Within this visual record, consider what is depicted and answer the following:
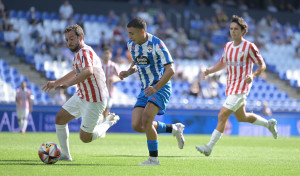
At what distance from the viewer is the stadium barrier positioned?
22781 mm

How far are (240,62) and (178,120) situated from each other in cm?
1357

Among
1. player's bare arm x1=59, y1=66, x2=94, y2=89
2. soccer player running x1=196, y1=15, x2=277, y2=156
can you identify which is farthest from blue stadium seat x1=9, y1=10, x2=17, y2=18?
player's bare arm x1=59, y1=66, x2=94, y2=89

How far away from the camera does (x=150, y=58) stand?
359 inches

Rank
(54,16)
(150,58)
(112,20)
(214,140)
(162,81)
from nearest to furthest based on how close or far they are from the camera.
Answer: (162,81) < (150,58) < (214,140) < (54,16) < (112,20)

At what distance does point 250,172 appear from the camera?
27.5 ft

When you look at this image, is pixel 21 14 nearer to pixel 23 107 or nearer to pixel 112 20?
Result: pixel 112 20

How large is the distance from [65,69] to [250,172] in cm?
1858

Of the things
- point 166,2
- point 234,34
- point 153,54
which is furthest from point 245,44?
point 166,2

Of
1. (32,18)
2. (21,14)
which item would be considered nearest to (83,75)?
(32,18)

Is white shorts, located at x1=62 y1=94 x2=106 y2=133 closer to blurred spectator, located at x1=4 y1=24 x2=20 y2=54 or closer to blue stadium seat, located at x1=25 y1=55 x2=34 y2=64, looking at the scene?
blue stadium seat, located at x1=25 y1=55 x2=34 y2=64

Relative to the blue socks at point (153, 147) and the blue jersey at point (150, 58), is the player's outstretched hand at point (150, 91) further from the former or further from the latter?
the blue socks at point (153, 147)

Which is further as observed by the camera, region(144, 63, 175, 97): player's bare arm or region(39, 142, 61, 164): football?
region(39, 142, 61, 164): football

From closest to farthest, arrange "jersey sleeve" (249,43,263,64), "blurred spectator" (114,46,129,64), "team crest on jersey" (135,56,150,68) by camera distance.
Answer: "team crest on jersey" (135,56,150,68)
"jersey sleeve" (249,43,263,64)
"blurred spectator" (114,46,129,64)

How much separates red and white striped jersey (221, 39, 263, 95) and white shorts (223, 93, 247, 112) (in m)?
0.10
